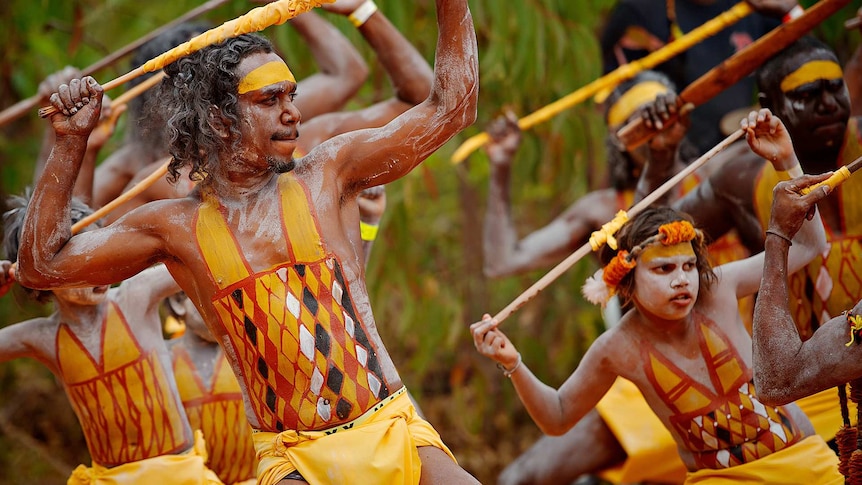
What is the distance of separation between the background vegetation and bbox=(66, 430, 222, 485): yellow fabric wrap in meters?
2.97

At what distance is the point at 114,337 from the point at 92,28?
4.39 meters

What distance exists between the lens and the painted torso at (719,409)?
3.76m

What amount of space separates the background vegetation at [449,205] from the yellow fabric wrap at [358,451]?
360 centimetres

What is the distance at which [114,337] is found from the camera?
4.08m

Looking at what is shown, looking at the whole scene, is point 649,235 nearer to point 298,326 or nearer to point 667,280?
point 667,280

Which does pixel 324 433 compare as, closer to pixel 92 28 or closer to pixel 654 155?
pixel 654 155

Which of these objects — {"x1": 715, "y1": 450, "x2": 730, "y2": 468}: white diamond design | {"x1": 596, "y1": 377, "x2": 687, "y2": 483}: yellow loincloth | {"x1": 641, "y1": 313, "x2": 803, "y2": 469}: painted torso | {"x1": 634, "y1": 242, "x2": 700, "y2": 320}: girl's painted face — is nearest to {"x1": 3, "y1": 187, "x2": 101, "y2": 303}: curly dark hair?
{"x1": 634, "y1": 242, "x2": 700, "y2": 320}: girl's painted face

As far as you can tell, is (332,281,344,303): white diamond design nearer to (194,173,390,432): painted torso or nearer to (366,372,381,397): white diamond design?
(194,173,390,432): painted torso

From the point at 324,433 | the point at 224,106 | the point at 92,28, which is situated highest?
the point at 92,28

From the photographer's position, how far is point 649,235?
12.7ft

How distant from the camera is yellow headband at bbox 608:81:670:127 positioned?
543 cm

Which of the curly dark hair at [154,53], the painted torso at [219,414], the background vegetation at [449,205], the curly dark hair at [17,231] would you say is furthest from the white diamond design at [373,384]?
the background vegetation at [449,205]

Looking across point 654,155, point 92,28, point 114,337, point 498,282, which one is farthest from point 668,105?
point 92,28

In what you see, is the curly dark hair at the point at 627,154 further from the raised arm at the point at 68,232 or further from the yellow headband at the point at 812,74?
the raised arm at the point at 68,232
